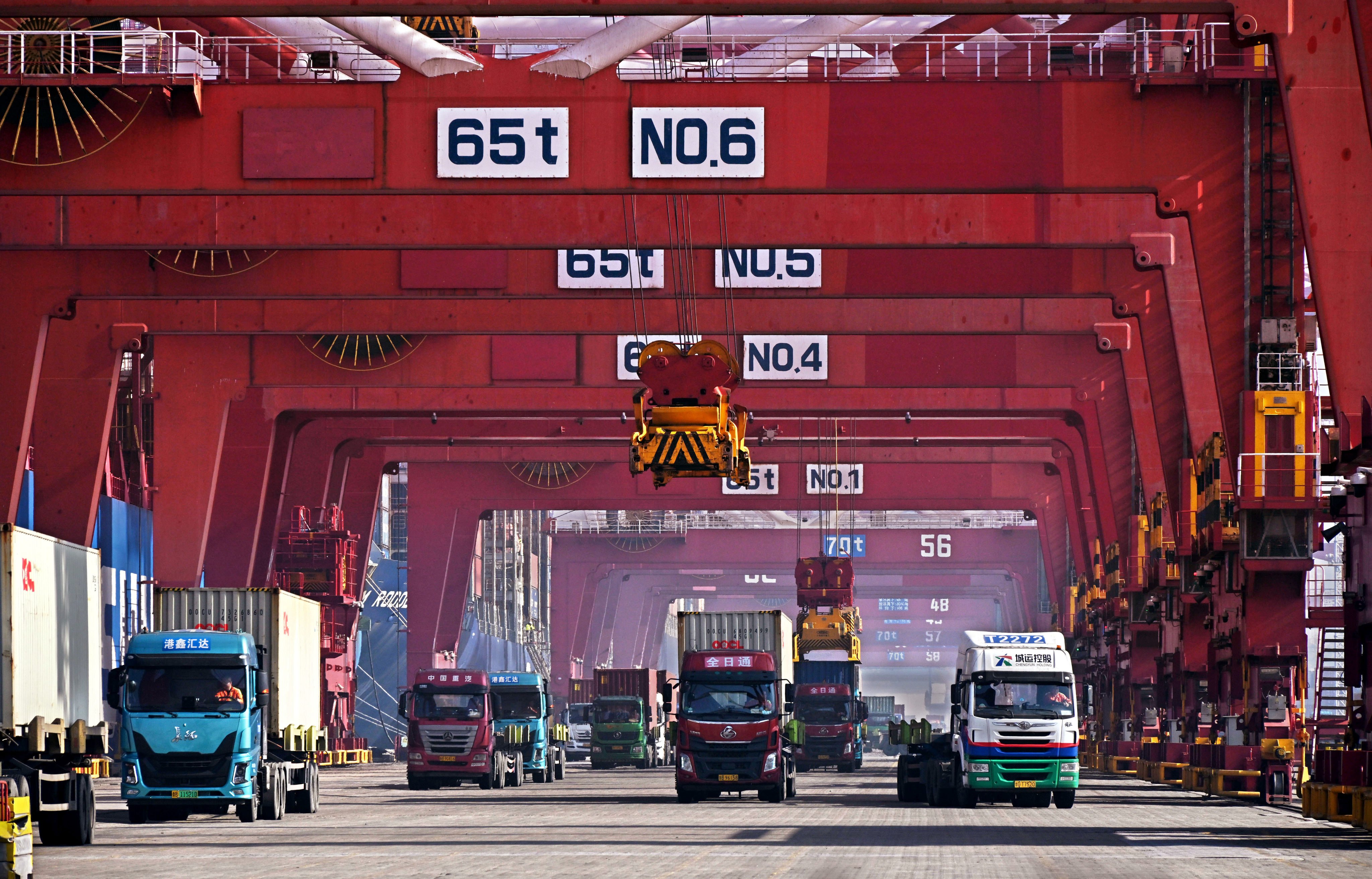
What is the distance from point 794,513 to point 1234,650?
5517 cm

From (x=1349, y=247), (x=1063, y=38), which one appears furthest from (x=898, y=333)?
(x=1349, y=247)

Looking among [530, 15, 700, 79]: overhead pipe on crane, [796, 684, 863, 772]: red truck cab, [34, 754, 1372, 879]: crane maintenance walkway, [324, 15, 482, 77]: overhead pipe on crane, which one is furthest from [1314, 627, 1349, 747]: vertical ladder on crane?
[324, 15, 482, 77]: overhead pipe on crane

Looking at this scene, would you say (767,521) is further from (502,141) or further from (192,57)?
(502,141)

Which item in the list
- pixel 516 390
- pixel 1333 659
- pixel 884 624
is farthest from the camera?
pixel 884 624

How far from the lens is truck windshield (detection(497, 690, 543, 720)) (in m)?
45.3

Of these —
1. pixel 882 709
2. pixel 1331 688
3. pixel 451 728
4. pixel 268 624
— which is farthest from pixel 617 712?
pixel 882 709

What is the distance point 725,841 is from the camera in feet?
69.9

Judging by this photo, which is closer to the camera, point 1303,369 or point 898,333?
point 1303,369

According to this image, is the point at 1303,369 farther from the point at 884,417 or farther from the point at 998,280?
the point at 884,417

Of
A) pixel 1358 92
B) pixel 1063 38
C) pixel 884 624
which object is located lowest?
pixel 884 624

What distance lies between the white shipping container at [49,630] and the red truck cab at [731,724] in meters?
11.6

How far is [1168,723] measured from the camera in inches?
1738

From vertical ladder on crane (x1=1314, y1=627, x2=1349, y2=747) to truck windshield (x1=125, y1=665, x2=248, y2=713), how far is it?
70.1ft

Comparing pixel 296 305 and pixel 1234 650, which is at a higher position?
pixel 296 305
